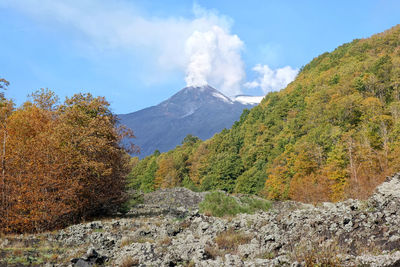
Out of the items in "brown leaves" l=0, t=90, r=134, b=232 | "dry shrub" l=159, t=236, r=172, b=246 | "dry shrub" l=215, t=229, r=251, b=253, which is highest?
"brown leaves" l=0, t=90, r=134, b=232

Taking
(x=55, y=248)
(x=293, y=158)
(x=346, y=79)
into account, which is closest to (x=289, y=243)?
(x=55, y=248)

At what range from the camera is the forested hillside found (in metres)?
43.7

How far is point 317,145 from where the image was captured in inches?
2228

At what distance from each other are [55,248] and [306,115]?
3010 inches

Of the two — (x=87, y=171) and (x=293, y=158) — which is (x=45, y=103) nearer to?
(x=87, y=171)

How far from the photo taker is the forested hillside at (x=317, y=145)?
4372 centimetres

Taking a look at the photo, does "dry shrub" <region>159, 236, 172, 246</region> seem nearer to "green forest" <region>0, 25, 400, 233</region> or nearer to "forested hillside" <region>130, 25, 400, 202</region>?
"green forest" <region>0, 25, 400, 233</region>

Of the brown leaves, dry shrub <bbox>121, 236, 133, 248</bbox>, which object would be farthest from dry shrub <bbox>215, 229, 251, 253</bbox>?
the brown leaves

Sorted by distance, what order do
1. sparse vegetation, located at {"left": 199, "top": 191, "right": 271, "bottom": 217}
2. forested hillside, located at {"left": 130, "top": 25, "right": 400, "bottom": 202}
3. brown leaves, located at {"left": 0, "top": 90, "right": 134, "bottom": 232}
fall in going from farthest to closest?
forested hillside, located at {"left": 130, "top": 25, "right": 400, "bottom": 202}, sparse vegetation, located at {"left": 199, "top": 191, "right": 271, "bottom": 217}, brown leaves, located at {"left": 0, "top": 90, "right": 134, "bottom": 232}

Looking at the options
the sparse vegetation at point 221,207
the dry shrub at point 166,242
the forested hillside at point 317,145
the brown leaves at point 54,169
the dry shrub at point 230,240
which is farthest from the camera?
the forested hillside at point 317,145

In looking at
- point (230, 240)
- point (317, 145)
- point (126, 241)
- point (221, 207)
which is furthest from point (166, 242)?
point (317, 145)

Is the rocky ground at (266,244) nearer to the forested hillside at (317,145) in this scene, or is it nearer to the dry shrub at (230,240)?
the dry shrub at (230,240)

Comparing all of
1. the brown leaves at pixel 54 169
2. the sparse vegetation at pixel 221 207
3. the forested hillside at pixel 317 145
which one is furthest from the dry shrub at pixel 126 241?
the forested hillside at pixel 317 145

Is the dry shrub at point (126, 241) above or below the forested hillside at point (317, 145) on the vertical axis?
below
